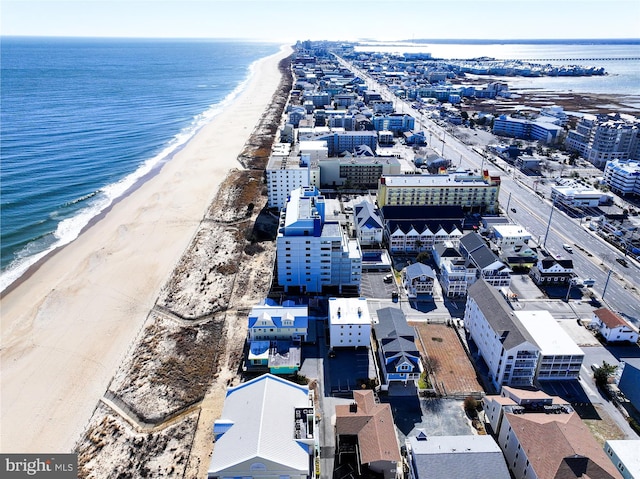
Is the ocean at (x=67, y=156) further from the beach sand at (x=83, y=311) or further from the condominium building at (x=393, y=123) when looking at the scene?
the condominium building at (x=393, y=123)

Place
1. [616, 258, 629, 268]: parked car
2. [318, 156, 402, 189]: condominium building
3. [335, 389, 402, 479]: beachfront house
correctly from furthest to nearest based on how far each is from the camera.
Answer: [318, 156, 402, 189]: condominium building < [616, 258, 629, 268]: parked car < [335, 389, 402, 479]: beachfront house

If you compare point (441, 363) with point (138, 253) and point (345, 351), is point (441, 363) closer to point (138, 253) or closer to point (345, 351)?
point (345, 351)

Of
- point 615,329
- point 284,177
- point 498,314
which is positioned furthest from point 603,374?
point 284,177

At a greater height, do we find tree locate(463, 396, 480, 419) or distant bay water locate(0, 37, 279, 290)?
distant bay water locate(0, 37, 279, 290)

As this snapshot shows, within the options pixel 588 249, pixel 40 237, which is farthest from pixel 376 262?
pixel 40 237

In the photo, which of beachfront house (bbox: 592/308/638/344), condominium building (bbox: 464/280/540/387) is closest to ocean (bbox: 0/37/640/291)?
condominium building (bbox: 464/280/540/387)

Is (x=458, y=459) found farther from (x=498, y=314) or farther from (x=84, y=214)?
(x=84, y=214)

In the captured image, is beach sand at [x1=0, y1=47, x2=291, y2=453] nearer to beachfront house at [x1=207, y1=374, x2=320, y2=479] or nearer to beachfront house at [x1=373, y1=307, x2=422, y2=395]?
beachfront house at [x1=207, y1=374, x2=320, y2=479]
